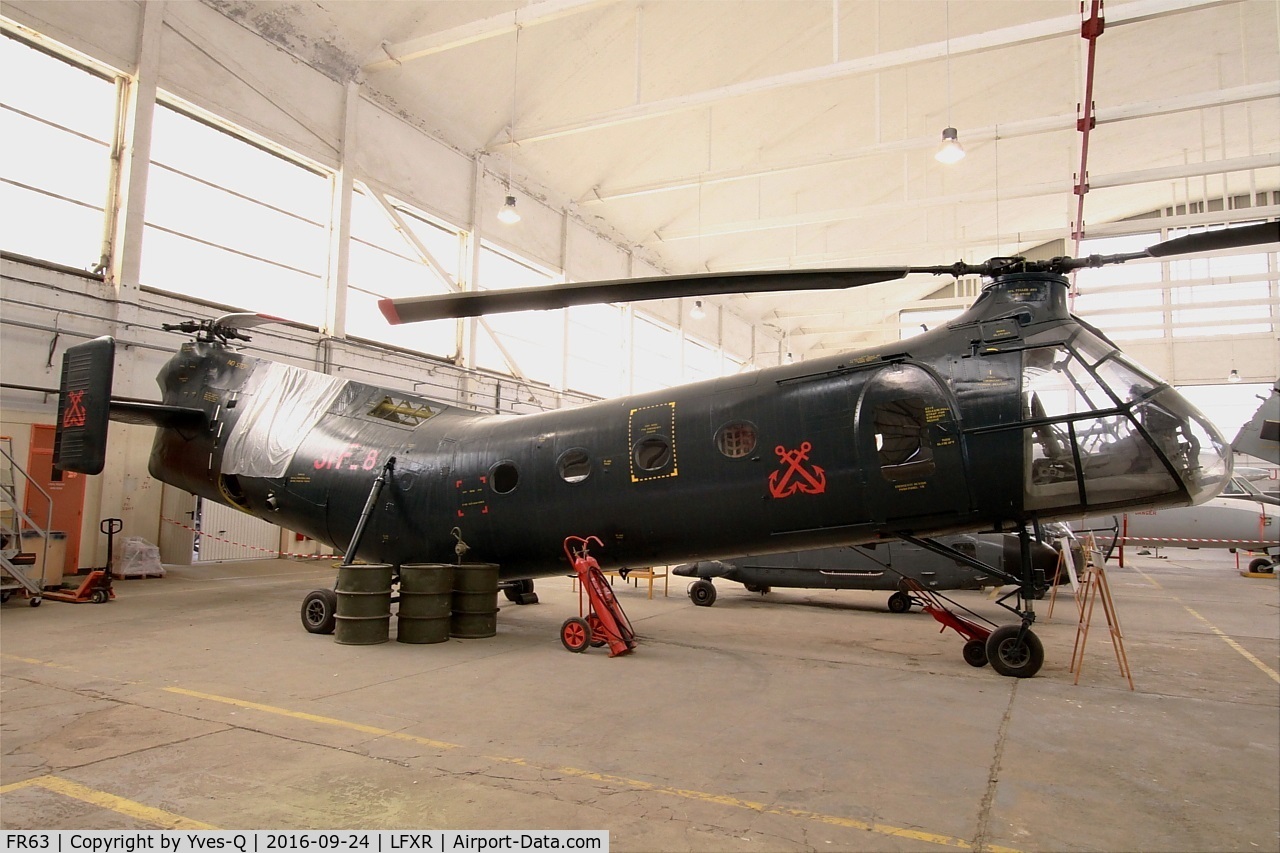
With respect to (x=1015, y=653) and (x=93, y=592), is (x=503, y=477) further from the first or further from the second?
(x=93, y=592)

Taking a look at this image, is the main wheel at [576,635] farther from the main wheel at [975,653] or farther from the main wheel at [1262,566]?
the main wheel at [1262,566]

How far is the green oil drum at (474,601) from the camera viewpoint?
862 centimetres

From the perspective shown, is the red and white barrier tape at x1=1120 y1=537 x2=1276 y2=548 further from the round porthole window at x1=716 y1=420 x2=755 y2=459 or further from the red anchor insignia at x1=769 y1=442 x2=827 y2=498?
the round porthole window at x1=716 y1=420 x2=755 y2=459

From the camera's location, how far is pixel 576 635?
8.03m

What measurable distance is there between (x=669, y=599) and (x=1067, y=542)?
22.6 ft

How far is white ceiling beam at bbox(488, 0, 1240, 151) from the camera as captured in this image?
10.6 m

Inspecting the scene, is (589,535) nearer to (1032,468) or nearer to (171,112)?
(1032,468)

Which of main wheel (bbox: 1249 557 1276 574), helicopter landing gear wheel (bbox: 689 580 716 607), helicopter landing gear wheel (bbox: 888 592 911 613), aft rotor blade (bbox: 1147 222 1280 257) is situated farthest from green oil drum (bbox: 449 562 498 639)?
main wheel (bbox: 1249 557 1276 574)

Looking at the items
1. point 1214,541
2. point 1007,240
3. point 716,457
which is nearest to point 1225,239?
point 716,457

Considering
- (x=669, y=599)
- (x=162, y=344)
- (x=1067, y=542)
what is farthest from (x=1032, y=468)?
(x=162, y=344)

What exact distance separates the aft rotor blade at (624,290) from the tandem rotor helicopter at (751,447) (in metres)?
0.02

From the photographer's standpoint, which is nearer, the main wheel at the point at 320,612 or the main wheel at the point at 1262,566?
the main wheel at the point at 320,612

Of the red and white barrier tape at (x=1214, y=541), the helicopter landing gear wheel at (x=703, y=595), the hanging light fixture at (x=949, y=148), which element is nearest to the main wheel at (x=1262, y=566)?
the red and white barrier tape at (x=1214, y=541)

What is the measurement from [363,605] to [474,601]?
4.12ft
